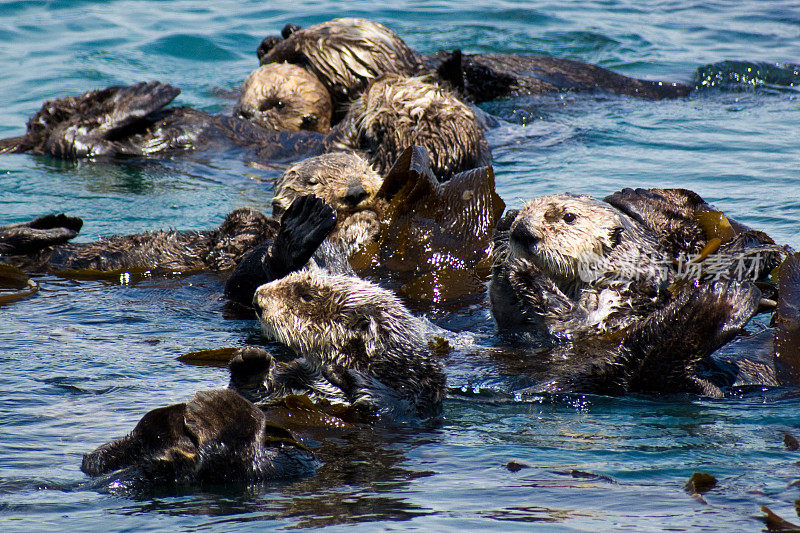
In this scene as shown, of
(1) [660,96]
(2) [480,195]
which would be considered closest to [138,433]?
(2) [480,195]

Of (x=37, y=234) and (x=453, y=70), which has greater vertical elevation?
(x=453, y=70)

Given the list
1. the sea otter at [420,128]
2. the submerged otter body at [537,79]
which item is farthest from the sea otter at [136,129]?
the submerged otter body at [537,79]

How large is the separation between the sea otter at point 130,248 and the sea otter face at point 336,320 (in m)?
1.54

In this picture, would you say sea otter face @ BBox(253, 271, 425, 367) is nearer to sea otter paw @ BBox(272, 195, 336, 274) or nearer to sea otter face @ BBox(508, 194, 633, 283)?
sea otter paw @ BBox(272, 195, 336, 274)

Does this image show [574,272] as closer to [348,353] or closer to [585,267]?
[585,267]

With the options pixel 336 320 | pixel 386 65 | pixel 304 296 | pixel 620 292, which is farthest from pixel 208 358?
pixel 386 65

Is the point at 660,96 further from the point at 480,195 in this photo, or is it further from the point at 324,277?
the point at 324,277

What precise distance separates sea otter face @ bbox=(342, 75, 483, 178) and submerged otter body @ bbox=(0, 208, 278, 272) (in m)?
1.37

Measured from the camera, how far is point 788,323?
3.72 metres

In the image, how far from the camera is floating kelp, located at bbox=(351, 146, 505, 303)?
494cm

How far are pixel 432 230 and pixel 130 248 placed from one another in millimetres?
1756

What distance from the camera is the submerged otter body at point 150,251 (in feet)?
17.1

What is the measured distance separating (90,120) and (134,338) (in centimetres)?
430

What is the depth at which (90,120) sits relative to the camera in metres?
7.89
